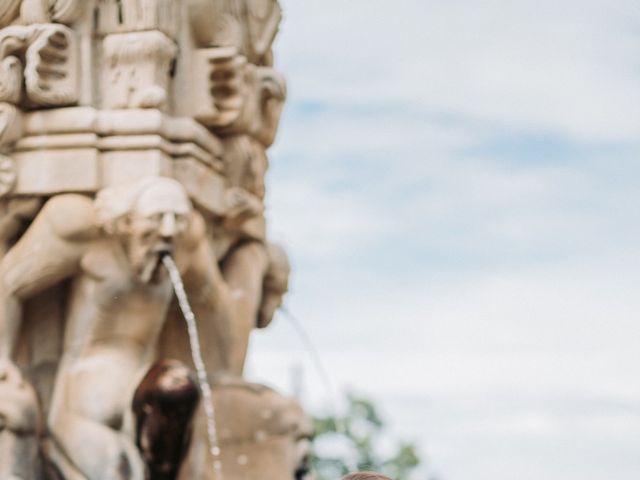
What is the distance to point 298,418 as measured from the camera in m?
12.9

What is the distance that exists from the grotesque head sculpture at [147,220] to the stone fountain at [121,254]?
0.01m

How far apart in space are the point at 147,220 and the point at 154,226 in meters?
0.05

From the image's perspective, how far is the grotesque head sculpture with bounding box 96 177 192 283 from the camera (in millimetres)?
12273

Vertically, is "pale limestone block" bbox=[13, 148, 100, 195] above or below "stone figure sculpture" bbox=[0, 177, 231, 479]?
above

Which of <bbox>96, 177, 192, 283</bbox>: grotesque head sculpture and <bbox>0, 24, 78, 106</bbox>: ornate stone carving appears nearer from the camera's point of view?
<bbox>96, 177, 192, 283</bbox>: grotesque head sculpture

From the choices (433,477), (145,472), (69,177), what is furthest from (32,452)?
(433,477)

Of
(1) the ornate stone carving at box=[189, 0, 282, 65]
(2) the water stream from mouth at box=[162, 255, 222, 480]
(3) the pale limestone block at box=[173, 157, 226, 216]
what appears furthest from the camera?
(1) the ornate stone carving at box=[189, 0, 282, 65]

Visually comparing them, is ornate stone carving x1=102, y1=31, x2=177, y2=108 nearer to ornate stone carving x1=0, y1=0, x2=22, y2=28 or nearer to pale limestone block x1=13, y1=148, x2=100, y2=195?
pale limestone block x1=13, y1=148, x2=100, y2=195

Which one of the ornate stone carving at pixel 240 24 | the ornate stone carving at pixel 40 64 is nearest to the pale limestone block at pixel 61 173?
the ornate stone carving at pixel 40 64

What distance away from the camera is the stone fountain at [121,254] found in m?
12.3

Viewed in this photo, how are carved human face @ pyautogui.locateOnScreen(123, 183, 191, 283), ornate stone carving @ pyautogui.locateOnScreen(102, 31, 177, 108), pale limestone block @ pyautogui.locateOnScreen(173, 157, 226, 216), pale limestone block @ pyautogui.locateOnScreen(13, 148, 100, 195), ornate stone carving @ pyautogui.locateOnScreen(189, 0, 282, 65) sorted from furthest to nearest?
ornate stone carving @ pyautogui.locateOnScreen(189, 0, 282, 65) → pale limestone block @ pyautogui.locateOnScreen(173, 157, 226, 216) → ornate stone carving @ pyautogui.locateOnScreen(102, 31, 177, 108) → pale limestone block @ pyautogui.locateOnScreen(13, 148, 100, 195) → carved human face @ pyautogui.locateOnScreen(123, 183, 191, 283)

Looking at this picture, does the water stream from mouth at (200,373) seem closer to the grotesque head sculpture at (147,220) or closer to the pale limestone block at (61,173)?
Result: the grotesque head sculpture at (147,220)

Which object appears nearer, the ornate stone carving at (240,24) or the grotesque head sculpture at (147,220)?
the grotesque head sculpture at (147,220)

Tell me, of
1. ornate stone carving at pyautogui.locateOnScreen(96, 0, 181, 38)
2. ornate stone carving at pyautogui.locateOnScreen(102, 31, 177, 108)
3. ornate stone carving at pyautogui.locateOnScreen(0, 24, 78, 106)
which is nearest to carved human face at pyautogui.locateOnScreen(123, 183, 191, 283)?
ornate stone carving at pyautogui.locateOnScreen(102, 31, 177, 108)
